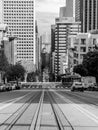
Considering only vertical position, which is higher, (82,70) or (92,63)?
(92,63)

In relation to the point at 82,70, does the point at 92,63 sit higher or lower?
higher

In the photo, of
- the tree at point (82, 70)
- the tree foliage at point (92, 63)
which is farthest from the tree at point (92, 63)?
the tree at point (82, 70)

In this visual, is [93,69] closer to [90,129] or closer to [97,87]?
[97,87]

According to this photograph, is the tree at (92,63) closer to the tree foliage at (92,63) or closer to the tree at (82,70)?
the tree foliage at (92,63)

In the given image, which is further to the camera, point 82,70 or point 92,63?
point 82,70

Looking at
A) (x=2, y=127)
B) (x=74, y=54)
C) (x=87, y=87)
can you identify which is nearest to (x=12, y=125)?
(x=2, y=127)

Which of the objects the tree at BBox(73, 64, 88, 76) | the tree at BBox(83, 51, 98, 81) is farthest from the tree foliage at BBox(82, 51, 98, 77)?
the tree at BBox(73, 64, 88, 76)

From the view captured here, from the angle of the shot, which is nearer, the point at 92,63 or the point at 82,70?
the point at 92,63

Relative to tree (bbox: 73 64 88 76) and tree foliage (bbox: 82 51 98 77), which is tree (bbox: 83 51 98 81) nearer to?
tree foliage (bbox: 82 51 98 77)

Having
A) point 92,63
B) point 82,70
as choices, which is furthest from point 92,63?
point 82,70

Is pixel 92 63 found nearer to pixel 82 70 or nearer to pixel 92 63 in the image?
pixel 92 63

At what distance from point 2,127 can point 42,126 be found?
1639mm

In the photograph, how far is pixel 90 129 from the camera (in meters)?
14.6

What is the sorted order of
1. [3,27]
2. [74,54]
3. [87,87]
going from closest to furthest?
[87,87], [3,27], [74,54]
